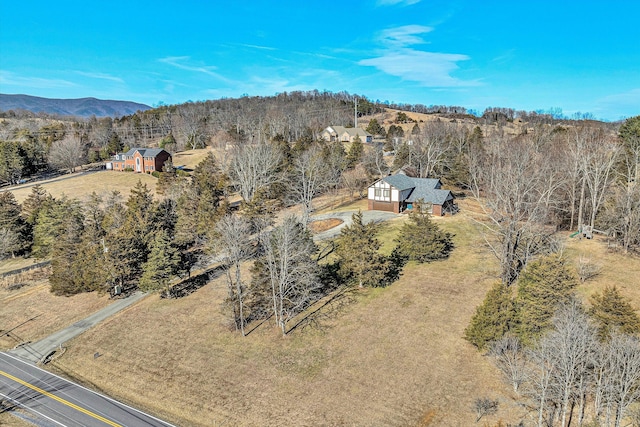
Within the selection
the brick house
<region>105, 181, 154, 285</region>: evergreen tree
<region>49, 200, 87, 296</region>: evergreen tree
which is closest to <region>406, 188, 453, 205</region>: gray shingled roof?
<region>105, 181, 154, 285</region>: evergreen tree

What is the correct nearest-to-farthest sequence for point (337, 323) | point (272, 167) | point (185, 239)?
point (337, 323)
point (185, 239)
point (272, 167)

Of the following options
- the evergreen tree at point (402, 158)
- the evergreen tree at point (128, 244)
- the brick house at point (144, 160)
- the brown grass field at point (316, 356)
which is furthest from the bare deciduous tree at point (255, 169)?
the brick house at point (144, 160)

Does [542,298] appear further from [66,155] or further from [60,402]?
[66,155]

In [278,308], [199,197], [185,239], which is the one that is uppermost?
[199,197]

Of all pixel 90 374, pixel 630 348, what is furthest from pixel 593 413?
pixel 90 374

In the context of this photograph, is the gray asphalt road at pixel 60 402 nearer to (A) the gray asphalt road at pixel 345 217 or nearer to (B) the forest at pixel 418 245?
(B) the forest at pixel 418 245

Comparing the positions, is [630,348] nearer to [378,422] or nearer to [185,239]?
[378,422]

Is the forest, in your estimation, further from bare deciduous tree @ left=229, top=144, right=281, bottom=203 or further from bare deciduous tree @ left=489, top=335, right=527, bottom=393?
bare deciduous tree @ left=229, top=144, right=281, bottom=203
